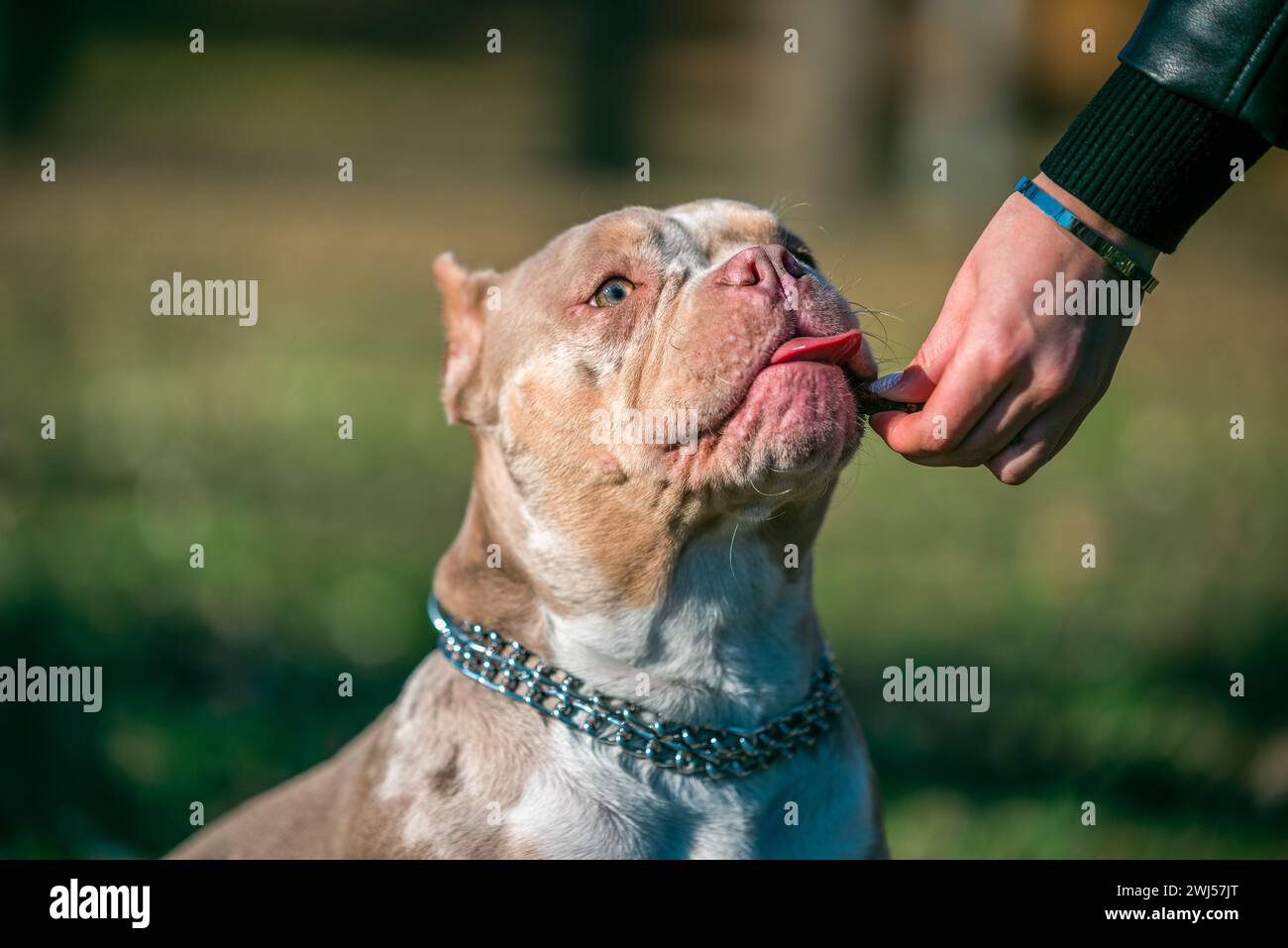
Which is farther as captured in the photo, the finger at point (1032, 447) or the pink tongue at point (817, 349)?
the pink tongue at point (817, 349)

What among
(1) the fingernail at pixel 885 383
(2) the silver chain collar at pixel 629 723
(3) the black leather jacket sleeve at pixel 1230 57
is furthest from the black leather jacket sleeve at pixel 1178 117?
(2) the silver chain collar at pixel 629 723

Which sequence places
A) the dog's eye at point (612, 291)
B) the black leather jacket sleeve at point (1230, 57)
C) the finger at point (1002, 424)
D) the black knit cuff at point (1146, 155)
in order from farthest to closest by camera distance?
the dog's eye at point (612, 291) → the finger at point (1002, 424) → the black knit cuff at point (1146, 155) → the black leather jacket sleeve at point (1230, 57)

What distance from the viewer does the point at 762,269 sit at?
315 centimetres

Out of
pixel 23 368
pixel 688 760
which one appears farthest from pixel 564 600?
pixel 23 368

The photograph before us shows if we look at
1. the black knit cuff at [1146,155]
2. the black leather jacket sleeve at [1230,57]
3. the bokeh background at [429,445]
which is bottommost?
the bokeh background at [429,445]

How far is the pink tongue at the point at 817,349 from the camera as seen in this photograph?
305 cm

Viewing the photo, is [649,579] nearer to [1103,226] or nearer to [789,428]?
[789,428]

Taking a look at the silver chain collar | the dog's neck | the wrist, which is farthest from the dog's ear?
the wrist

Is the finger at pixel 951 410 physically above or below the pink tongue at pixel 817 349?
below

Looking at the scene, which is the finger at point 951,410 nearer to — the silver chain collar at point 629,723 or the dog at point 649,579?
the dog at point 649,579

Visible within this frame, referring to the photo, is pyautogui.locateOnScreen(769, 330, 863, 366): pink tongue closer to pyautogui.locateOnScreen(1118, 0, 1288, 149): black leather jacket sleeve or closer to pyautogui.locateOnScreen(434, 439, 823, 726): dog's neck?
pyautogui.locateOnScreen(434, 439, 823, 726): dog's neck

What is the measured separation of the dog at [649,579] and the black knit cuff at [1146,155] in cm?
62

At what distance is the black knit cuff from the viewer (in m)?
2.72

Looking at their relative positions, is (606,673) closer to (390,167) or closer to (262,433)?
(262,433)
